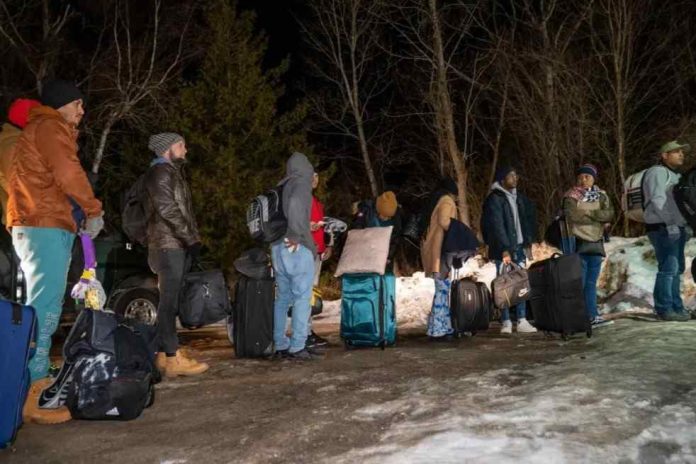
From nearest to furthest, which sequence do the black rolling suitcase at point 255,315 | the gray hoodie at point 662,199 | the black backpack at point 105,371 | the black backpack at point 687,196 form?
the black backpack at point 105,371 < the black rolling suitcase at point 255,315 < the black backpack at point 687,196 < the gray hoodie at point 662,199

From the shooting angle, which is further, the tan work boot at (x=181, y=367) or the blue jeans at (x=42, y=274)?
the tan work boot at (x=181, y=367)

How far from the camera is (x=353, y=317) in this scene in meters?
6.71

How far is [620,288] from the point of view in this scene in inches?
391

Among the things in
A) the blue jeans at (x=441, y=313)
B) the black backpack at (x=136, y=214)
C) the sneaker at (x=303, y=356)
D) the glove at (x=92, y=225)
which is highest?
the black backpack at (x=136, y=214)

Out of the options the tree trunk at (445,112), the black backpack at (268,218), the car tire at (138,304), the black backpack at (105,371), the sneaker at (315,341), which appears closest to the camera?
the black backpack at (105,371)

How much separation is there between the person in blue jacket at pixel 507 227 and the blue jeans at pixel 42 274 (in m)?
4.70

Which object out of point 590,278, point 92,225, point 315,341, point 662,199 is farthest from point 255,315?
point 662,199

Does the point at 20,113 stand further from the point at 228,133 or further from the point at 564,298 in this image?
the point at 228,133

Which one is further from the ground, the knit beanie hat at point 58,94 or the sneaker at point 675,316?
the knit beanie hat at point 58,94

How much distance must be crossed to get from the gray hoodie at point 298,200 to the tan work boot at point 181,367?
4.38 ft

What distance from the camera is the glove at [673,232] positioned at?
738 centimetres

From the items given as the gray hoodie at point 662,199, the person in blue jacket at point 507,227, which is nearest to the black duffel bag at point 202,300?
the person in blue jacket at point 507,227

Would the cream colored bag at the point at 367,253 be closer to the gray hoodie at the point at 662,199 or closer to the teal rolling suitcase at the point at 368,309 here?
the teal rolling suitcase at the point at 368,309

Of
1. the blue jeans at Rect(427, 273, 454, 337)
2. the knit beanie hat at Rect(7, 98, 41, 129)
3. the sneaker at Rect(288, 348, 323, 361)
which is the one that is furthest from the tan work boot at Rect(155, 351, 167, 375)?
the blue jeans at Rect(427, 273, 454, 337)
